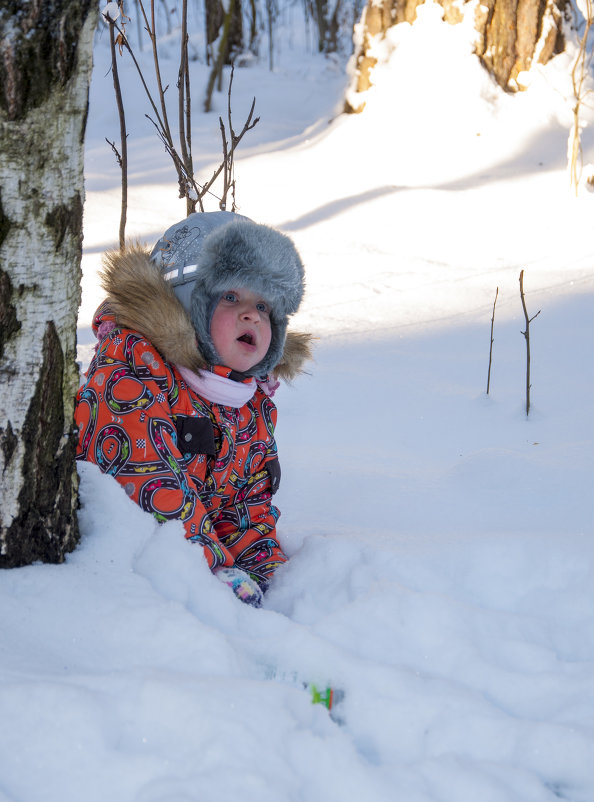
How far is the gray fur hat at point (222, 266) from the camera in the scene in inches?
72.8

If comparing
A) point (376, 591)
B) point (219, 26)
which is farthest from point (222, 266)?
point (219, 26)

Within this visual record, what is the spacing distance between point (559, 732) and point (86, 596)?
2.52 feet

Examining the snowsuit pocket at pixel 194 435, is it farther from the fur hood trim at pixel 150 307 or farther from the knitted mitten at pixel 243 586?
the knitted mitten at pixel 243 586

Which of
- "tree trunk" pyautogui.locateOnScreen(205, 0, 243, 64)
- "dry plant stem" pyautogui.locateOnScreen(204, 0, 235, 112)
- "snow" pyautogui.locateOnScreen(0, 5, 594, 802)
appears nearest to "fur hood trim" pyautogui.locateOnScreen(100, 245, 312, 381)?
"snow" pyautogui.locateOnScreen(0, 5, 594, 802)

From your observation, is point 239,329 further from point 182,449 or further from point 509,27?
point 509,27

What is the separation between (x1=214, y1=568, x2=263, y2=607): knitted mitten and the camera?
1.68m

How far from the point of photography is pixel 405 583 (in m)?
1.69

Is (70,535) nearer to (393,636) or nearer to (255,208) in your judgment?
(393,636)

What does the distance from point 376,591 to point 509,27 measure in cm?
593

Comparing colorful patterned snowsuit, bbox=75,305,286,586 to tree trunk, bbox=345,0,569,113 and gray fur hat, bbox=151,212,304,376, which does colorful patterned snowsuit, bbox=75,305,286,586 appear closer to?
gray fur hat, bbox=151,212,304,376

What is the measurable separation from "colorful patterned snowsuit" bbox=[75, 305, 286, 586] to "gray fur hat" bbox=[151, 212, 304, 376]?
15 centimetres

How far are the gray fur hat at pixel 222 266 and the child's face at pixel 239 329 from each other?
18 mm

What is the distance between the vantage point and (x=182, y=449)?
73.2 inches

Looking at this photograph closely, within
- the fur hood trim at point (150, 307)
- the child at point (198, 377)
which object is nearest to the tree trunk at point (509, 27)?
the child at point (198, 377)
